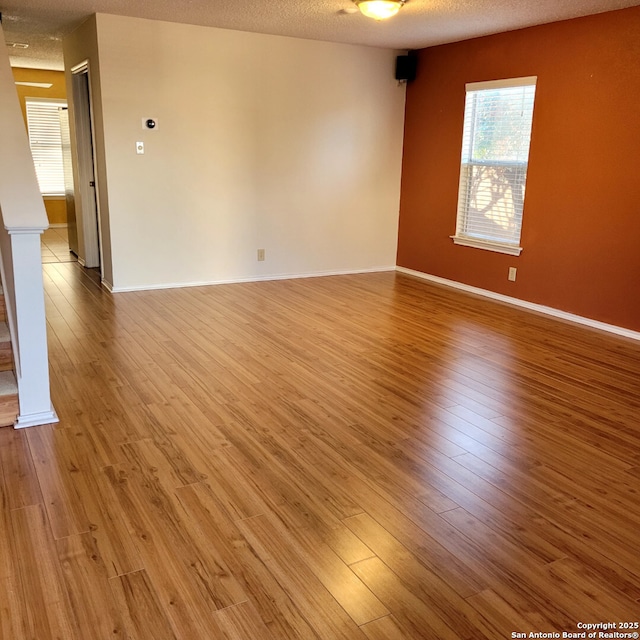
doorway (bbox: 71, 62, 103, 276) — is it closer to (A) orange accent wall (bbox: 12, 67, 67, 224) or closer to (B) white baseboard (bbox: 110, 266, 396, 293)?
(B) white baseboard (bbox: 110, 266, 396, 293)

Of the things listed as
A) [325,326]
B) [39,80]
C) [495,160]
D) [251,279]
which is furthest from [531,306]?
[39,80]

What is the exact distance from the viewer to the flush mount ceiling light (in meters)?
4.14

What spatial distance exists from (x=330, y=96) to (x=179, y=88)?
63.1 inches

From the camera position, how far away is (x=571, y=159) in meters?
4.95

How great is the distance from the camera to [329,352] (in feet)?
13.7

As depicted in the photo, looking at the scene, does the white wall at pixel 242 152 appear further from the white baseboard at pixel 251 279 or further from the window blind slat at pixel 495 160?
the window blind slat at pixel 495 160

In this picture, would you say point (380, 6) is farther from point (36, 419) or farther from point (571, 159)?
point (36, 419)

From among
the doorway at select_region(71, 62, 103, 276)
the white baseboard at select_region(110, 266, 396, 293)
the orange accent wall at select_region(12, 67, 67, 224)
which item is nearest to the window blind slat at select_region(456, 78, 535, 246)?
the white baseboard at select_region(110, 266, 396, 293)

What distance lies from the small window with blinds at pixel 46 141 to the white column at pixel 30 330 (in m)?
7.62

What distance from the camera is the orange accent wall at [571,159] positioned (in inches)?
179

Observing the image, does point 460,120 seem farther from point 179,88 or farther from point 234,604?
point 234,604

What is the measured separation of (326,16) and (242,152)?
157 cm

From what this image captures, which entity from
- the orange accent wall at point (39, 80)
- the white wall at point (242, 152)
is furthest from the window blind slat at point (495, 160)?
the orange accent wall at point (39, 80)

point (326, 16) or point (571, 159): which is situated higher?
point (326, 16)
